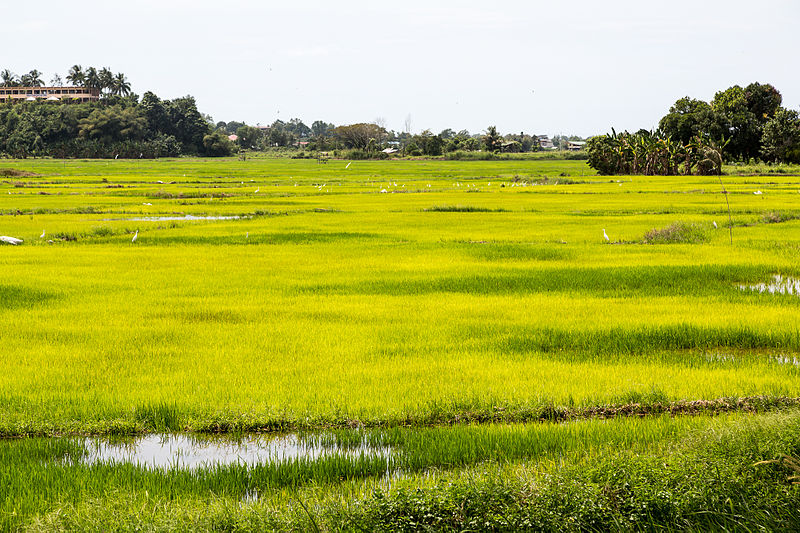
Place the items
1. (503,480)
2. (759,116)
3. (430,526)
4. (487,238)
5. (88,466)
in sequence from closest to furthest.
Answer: (430,526), (503,480), (88,466), (487,238), (759,116)

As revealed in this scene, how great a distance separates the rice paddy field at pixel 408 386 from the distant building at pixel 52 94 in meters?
111

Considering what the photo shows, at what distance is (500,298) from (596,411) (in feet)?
17.1

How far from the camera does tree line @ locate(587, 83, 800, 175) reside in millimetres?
55938

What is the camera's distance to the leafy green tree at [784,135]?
55594 mm

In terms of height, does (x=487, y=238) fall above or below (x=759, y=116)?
below

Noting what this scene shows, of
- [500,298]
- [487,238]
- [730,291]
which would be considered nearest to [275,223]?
[487,238]

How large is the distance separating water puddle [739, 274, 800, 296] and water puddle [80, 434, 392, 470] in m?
8.98

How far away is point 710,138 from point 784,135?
17.7 ft

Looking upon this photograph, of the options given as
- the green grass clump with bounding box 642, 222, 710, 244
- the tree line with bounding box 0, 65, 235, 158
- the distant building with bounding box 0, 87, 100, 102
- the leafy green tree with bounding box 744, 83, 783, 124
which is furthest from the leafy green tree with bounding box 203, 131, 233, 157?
the green grass clump with bounding box 642, 222, 710, 244

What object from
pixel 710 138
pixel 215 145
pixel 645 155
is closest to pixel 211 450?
pixel 645 155

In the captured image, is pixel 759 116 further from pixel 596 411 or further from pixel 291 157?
pixel 291 157

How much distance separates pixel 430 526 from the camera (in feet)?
14.1

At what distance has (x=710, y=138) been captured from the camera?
57656mm

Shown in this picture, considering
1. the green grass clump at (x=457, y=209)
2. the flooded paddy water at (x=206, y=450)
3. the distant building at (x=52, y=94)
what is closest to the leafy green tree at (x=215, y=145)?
the distant building at (x=52, y=94)
